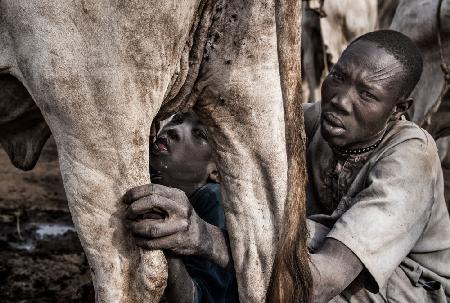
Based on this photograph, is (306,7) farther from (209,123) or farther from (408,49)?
(209,123)

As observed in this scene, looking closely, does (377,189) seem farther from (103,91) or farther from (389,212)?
(103,91)

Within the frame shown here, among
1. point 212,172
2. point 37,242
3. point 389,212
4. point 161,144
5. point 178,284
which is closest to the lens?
point 178,284

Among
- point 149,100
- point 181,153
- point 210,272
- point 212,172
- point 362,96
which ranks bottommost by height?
point 210,272

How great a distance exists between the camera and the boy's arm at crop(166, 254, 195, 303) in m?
1.98

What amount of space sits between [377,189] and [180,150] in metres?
0.70

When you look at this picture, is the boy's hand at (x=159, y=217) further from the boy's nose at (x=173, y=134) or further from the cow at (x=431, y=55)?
the cow at (x=431, y=55)

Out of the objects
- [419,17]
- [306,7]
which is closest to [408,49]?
[419,17]

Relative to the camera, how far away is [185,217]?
72.4 inches

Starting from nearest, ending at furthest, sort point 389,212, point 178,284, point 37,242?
point 178,284 < point 389,212 < point 37,242

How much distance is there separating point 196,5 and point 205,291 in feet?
2.83

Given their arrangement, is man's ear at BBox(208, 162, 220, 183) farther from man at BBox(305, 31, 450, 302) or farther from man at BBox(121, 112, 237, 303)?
man at BBox(305, 31, 450, 302)

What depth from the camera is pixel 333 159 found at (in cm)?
248

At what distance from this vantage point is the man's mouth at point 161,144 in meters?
2.60

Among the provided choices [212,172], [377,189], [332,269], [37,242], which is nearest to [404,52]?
[377,189]
